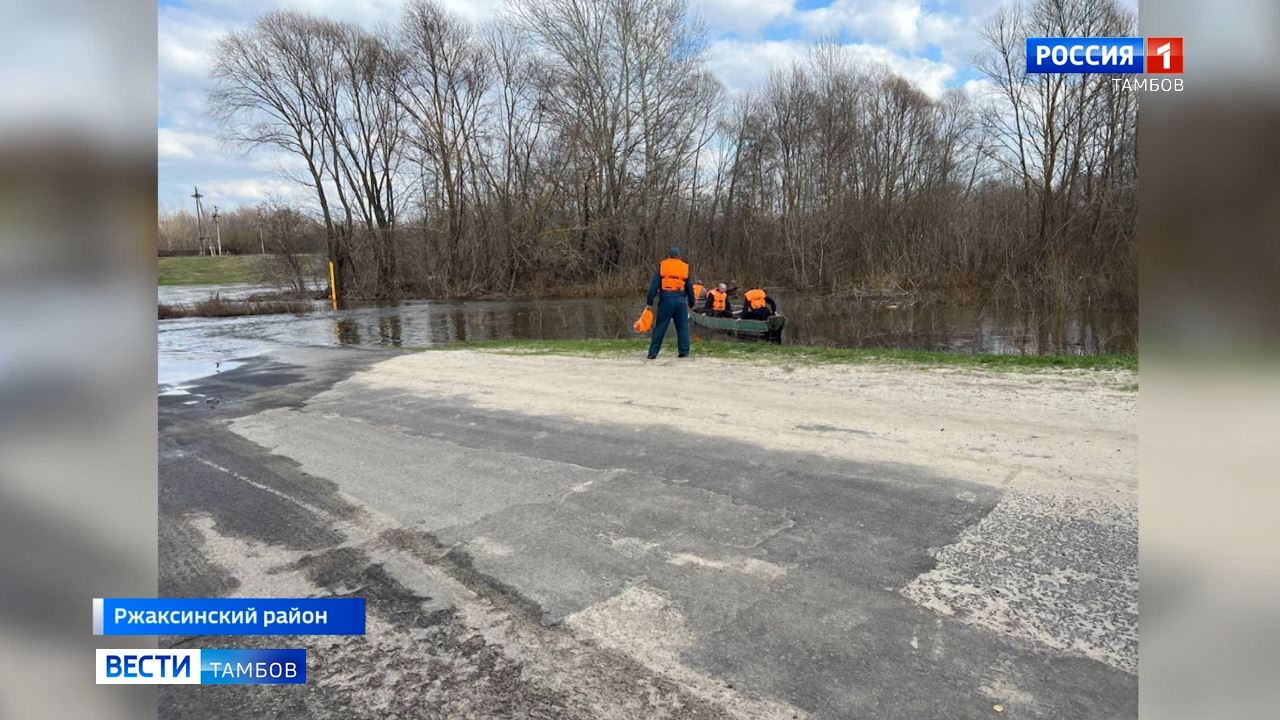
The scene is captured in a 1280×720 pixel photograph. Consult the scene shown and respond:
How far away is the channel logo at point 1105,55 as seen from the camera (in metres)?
1.13

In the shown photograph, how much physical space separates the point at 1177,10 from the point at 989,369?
28.7ft

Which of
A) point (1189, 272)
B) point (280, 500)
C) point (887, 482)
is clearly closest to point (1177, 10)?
point (1189, 272)

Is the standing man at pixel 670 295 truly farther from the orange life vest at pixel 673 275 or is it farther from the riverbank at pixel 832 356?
the riverbank at pixel 832 356

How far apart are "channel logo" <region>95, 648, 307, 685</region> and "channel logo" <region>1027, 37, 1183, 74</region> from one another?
1801 mm

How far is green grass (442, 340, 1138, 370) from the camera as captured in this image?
902cm

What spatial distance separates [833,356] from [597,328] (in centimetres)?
1223

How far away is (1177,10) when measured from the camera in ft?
3.67

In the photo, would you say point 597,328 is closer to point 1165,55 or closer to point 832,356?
point 832,356

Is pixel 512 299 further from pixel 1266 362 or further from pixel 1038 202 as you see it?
pixel 1266 362

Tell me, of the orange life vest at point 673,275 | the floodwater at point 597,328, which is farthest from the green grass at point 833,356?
the floodwater at point 597,328

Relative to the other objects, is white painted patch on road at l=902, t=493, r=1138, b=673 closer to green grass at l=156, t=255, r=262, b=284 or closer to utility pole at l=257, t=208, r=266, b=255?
utility pole at l=257, t=208, r=266, b=255
